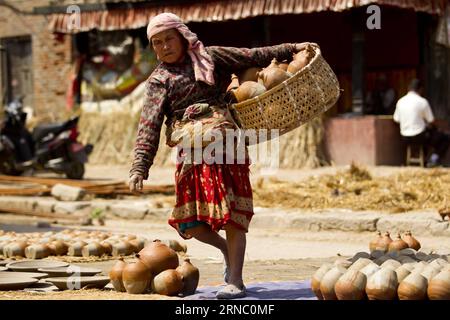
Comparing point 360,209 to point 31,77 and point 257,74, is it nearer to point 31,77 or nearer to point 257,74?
point 257,74

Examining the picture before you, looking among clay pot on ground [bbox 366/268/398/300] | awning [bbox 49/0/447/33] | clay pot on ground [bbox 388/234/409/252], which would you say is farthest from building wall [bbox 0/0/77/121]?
clay pot on ground [bbox 366/268/398/300]

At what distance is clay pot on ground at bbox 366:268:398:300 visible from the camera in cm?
643

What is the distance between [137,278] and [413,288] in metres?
1.98

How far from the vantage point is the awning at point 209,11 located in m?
19.1

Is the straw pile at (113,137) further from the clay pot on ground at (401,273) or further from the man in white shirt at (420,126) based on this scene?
the clay pot on ground at (401,273)


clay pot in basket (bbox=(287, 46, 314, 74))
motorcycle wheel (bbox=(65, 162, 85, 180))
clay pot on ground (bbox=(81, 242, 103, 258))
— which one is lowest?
clay pot on ground (bbox=(81, 242, 103, 258))

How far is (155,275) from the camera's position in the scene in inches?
298

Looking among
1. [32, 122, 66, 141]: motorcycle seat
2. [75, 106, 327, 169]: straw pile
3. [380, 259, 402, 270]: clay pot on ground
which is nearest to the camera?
[380, 259, 402, 270]: clay pot on ground

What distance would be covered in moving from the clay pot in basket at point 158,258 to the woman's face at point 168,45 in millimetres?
1289

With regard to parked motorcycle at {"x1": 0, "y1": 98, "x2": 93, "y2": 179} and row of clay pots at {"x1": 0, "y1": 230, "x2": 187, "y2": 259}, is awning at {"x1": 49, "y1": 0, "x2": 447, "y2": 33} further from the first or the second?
row of clay pots at {"x1": 0, "y1": 230, "x2": 187, "y2": 259}

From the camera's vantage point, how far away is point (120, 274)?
760 cm

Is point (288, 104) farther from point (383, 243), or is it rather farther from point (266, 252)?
point (266, 252)

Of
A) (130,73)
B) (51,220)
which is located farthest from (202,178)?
(130,73)

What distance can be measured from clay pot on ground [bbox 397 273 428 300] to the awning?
475 inches
